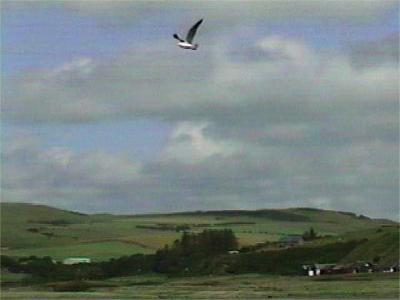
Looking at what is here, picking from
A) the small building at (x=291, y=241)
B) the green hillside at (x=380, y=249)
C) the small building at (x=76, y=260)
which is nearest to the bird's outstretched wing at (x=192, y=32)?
the green hillside at (x=380, y=249)

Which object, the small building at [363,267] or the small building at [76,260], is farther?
the small building at [76,260]

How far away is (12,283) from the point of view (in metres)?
139

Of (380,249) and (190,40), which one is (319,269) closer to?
(380,249)

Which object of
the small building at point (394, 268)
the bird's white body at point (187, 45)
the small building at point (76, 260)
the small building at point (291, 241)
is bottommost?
the bird's white body at point (187, 45)

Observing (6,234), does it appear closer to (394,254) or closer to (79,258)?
(79,258)

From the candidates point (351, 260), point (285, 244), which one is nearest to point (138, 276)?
point (351, 260)

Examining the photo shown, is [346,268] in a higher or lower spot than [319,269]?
lower

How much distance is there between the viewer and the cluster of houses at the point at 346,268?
427 ft

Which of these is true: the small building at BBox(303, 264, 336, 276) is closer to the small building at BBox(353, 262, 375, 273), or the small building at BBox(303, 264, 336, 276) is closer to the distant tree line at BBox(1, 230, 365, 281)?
Result: the distant tree line at BBox(1, 230, 365, 281)

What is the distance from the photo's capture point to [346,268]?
453ft

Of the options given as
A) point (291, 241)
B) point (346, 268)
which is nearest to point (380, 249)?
point (346, 268)

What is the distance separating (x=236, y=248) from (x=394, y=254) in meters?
43.2

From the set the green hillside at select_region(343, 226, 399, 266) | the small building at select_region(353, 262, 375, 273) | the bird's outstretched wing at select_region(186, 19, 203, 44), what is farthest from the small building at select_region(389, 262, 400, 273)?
the bird's outstretched wing at select_region(186, 19, 203, 44)

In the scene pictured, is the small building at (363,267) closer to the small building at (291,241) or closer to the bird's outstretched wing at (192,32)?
the small building at (291,241)
